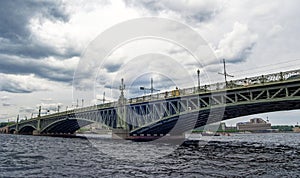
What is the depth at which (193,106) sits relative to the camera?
52719mm

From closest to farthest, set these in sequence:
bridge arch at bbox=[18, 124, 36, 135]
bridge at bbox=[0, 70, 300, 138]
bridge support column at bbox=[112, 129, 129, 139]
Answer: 1. bridge at bbox=[0, 70, 300, 138]
2. bridge support column at bbox=[112, 129, 129, 139]
3. bridge arch at bbox=[18, 124, 36, 135]

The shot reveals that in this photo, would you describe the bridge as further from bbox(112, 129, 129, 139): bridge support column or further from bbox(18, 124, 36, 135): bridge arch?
A: bbox(18, 124, 36, 135): bridge arch

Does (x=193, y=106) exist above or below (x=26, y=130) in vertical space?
above

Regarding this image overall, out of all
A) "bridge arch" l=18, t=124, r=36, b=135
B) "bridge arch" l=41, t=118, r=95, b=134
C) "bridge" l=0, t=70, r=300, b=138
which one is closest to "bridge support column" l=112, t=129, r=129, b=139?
"bridge" l=0, t=70, r=300, b=138

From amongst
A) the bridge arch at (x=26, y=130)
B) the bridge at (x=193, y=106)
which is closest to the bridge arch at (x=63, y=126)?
the bridge at (x=193, y=106)

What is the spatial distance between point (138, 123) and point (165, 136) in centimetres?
1764

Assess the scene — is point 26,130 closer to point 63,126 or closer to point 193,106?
point 63,126

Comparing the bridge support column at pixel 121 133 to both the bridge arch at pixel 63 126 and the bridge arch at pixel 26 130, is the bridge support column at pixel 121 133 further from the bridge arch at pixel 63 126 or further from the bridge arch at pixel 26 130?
the bridge arch at pixel 26 130

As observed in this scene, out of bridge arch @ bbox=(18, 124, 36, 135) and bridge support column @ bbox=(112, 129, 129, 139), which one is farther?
bridge arch @ bbox=(18, 124, 36, 135)

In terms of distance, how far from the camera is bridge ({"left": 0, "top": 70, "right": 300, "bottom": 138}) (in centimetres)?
3697

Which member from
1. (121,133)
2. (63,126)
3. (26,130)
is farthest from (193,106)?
(26,130)

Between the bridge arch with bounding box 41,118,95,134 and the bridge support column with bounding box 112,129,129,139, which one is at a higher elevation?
the bridge arch with bounding box 41,118,95,134

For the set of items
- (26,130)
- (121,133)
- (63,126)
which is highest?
(63,126)

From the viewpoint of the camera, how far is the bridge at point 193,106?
3697 cm
